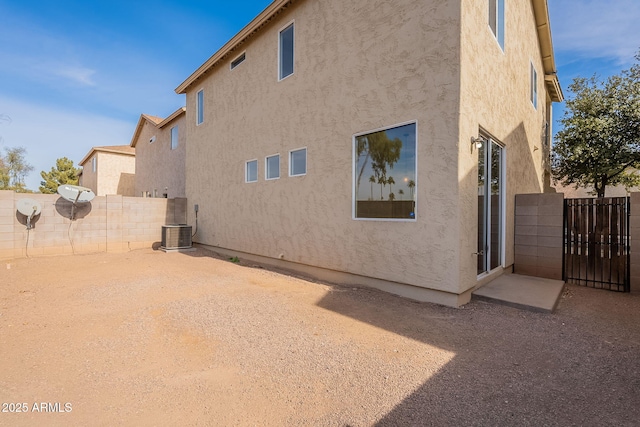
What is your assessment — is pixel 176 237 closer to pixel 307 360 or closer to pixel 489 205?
pixel 307 360

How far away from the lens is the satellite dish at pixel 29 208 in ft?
27.8

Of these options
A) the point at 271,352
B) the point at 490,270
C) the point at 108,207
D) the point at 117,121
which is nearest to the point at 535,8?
the point at 490,270

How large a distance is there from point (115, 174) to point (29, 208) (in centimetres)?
1725

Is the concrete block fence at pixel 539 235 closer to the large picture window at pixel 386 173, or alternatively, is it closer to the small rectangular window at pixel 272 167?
the large picture window at pixel 386 173

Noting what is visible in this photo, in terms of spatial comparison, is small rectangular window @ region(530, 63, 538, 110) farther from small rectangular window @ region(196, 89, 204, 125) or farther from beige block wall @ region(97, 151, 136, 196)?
beige block wall @ region(97, 151, 136, 196)

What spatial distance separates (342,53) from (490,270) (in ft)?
17.6

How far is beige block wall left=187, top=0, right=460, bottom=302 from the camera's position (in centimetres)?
484

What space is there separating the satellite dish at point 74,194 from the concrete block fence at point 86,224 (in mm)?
606

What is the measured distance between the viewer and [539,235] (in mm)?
6859

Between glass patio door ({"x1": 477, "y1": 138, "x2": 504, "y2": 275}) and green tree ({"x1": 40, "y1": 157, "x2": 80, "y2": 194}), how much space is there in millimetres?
37419

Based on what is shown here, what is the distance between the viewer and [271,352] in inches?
131

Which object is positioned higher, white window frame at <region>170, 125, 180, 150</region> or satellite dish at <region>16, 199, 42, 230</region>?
white window frame at <region>170, 125, 180, 150</region>

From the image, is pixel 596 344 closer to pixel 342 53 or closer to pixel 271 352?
pixel 271 352

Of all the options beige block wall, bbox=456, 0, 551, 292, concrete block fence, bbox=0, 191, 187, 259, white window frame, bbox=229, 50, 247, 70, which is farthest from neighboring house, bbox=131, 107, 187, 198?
beige block wall, bbox=456, 0, 551, 292
